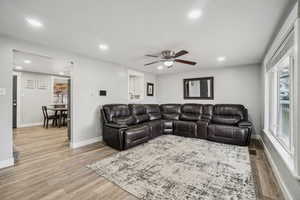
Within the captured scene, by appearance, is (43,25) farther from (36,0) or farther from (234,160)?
(234,160)

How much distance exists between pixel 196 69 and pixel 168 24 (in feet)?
11.9

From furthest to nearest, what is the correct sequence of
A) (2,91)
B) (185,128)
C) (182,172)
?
(185,128) → (2,91) → (182,172)

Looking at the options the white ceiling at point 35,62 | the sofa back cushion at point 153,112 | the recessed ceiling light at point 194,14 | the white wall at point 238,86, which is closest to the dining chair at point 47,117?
the white ceiling at point 35,62

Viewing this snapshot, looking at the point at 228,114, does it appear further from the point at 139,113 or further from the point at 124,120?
the point at 124,120

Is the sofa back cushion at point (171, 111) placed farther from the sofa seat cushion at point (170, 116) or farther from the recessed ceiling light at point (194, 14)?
the recessed ceiling light at point (194, 14)

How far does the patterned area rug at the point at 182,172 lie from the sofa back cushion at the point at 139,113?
118 centimetres

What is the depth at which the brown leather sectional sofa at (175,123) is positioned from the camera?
3.48 meters

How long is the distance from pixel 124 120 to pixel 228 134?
2.95 m

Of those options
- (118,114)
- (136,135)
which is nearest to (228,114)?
(136,135)

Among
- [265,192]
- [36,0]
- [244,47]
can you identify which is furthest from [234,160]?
[36,0]

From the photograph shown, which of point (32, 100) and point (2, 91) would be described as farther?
point (32, 100)

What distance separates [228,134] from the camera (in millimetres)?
3711

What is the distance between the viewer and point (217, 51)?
10.9 ft

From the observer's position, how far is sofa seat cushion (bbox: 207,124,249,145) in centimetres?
354
